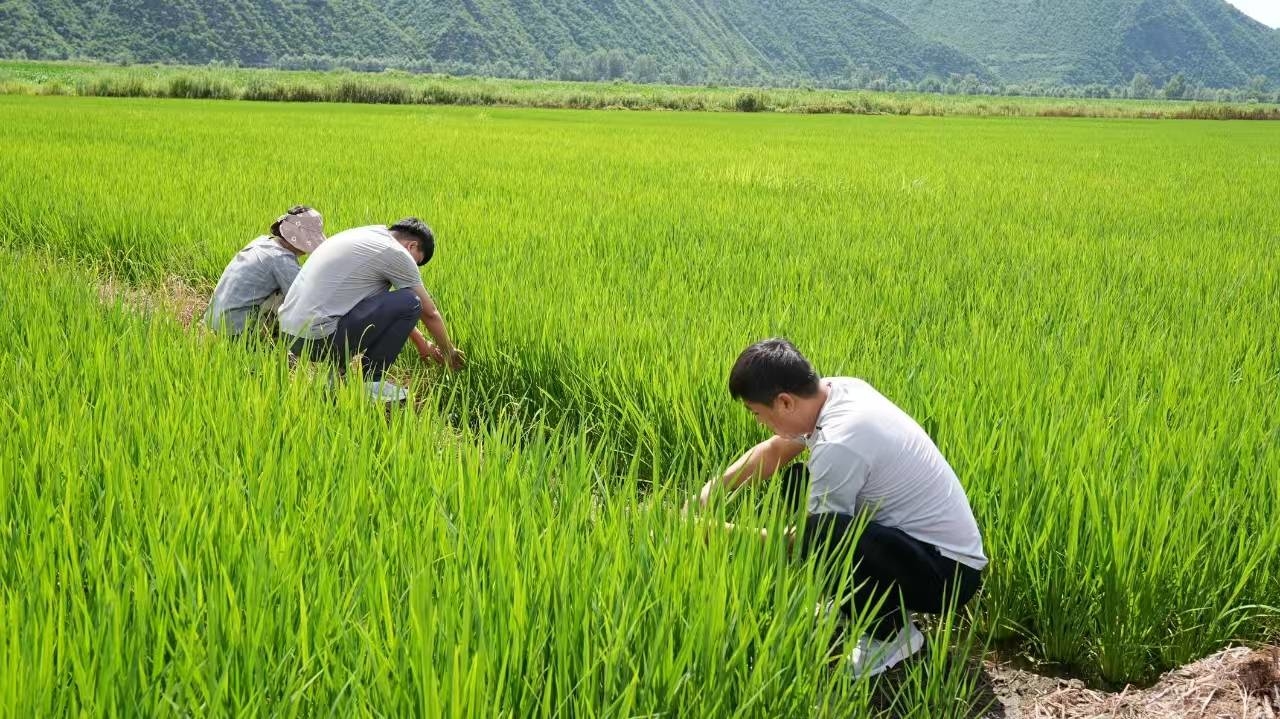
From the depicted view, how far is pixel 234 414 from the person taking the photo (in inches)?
92.9

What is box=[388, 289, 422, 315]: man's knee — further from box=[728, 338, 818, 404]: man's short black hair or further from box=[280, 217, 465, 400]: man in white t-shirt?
box=[728, 338, 818, 404]: man's short black hair

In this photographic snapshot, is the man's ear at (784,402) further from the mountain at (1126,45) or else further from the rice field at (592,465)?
the mountain at (1126,45)

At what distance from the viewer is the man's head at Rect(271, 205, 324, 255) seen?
3981 millimetres

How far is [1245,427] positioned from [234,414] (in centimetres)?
264

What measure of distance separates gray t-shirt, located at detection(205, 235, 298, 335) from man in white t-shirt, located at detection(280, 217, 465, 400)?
0.77ft

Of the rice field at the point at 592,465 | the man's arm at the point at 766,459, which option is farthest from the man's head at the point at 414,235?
the man's arm at the point at 766,459

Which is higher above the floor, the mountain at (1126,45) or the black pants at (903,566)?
the mountain at (1126,45)

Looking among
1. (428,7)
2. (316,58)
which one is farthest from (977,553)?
(428,7)

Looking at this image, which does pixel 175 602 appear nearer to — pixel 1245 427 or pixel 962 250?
pixel 1245 427

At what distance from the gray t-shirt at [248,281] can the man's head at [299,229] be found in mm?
64

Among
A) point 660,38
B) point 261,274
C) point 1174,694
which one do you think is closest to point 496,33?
point 660,38

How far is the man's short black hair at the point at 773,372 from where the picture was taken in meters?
1.92

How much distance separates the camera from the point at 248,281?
3.88 metres

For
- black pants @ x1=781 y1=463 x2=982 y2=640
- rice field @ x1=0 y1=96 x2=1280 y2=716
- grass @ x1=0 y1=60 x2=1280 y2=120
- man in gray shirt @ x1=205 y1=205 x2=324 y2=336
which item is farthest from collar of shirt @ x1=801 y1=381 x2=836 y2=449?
grass @ x1=0 y1=60 x2=1280 y2=120
